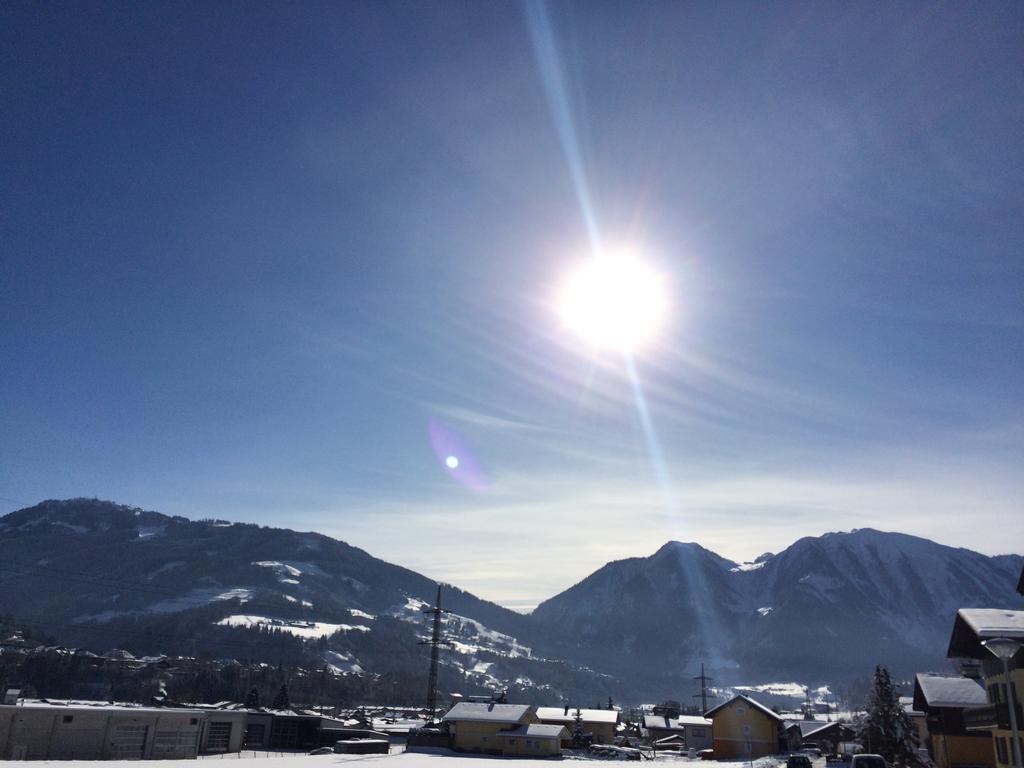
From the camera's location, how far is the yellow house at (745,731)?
83.1 meters

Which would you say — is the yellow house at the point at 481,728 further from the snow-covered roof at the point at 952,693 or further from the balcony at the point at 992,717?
the balcony at the point at 992,717

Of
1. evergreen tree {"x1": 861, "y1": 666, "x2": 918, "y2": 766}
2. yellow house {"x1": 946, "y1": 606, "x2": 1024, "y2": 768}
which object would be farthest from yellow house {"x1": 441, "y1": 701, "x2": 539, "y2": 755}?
yellow house {"x1": 946, "y1": 606, "x2": 1024, "y2": 768}

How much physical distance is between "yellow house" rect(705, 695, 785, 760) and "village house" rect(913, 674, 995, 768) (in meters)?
33.2

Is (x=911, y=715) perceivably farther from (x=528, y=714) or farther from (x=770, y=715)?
(x=528, y=714)

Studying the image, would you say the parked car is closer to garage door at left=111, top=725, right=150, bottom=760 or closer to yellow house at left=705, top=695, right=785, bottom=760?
yellow house at left=705, top=695, right=785, bottom=760

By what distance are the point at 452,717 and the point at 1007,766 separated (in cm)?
6168

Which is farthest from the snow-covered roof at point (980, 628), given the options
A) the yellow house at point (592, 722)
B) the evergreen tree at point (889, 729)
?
the yellow house at point (592, 722)

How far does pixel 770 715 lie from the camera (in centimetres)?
8438

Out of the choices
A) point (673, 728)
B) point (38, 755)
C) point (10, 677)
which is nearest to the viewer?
point (38, 755)

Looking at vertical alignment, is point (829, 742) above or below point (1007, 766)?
below

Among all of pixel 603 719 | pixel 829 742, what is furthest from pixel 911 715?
pixel 603 719

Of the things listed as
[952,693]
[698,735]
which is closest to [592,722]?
[698,735]

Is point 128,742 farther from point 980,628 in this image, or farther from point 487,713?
point 980,628

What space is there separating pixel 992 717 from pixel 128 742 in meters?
58.0
